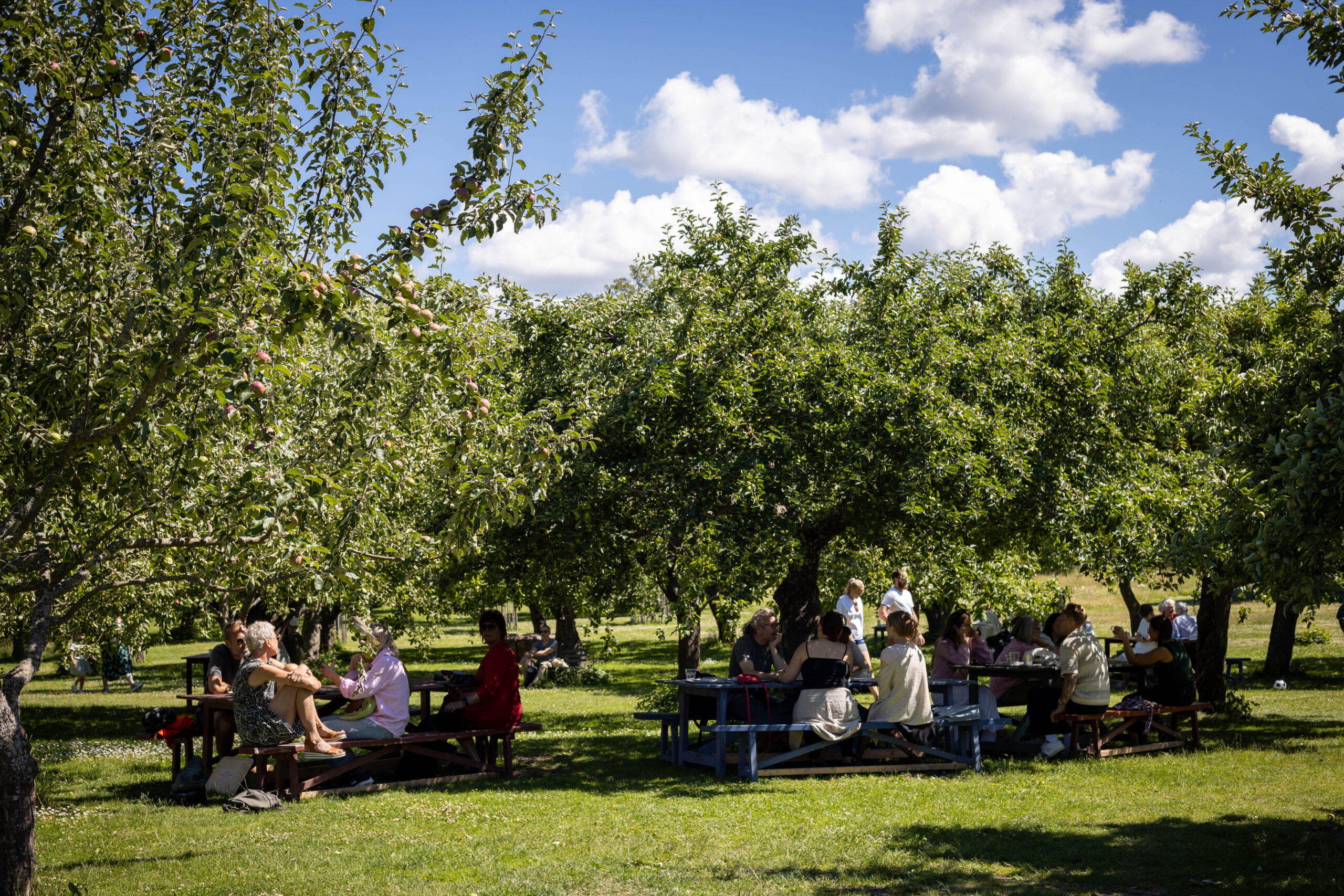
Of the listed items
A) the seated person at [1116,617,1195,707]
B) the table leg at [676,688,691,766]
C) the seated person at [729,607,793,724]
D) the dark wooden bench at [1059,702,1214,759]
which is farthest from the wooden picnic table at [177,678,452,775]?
the seated person at [1116,617,1195,707]

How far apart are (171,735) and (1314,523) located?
33.6 ft

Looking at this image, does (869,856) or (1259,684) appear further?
(1259,684)

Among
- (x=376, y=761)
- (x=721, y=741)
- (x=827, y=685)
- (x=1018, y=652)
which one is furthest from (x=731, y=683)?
(x=1018, y=652)

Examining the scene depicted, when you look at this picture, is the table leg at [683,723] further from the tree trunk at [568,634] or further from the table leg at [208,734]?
the tree trunk at [568,634]

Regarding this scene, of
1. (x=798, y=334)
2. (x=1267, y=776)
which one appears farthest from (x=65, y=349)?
(x=1267, y=776)

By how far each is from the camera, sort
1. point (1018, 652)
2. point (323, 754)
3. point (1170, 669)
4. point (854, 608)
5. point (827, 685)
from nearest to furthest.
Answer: point (323, 754), point (827, 685), point (1170, 669), point (1018, 652), point (854, 608)

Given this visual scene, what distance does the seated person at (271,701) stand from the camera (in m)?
9.06

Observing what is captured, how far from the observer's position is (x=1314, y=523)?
5426 mm

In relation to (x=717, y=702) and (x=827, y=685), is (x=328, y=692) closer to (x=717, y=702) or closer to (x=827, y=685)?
(x=717, y=702)

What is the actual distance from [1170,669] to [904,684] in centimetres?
370

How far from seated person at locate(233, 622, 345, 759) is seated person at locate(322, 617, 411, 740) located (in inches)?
14.2

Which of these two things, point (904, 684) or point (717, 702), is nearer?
point (904, 684)

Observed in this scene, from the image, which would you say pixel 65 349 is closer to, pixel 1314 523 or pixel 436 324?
pixel 436 324

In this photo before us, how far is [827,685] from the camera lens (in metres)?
10.2
